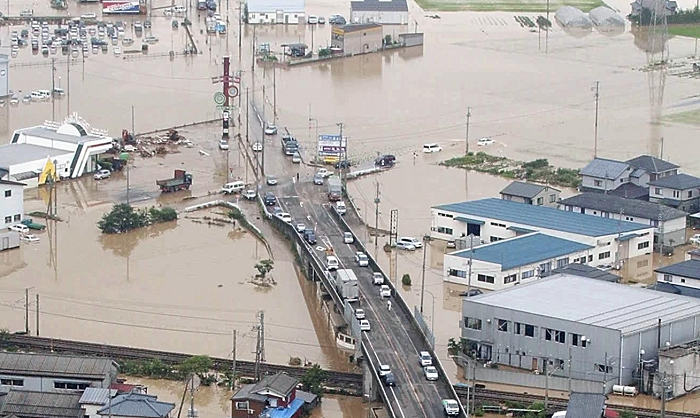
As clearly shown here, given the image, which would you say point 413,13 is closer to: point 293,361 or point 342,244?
point 342,244

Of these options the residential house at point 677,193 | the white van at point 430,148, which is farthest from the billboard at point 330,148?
the residential house at point 677,193

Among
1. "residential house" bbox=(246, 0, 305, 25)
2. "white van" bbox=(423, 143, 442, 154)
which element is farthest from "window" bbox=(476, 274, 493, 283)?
"residential house" bbox=(246, 0, 305, 25)

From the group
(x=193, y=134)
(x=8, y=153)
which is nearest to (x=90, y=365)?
(x=8, y=153)

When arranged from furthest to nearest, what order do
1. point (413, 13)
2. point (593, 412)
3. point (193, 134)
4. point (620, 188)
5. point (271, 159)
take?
point (413, 13) → point (193, 134) → point (271, 159) → point (620, 188) → point (593, 412)

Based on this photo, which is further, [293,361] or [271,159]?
[271,159]

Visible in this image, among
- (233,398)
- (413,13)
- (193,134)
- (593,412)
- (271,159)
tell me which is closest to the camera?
(593,412)

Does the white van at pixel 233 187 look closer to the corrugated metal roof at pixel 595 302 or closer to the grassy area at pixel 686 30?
the corrugated metal roof at pixel 595 302
